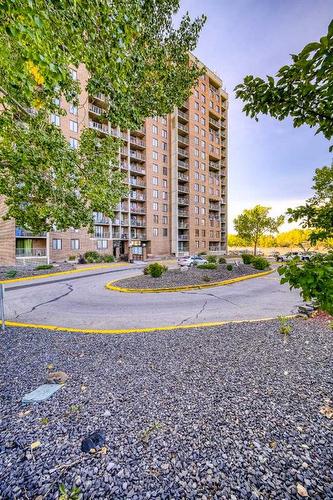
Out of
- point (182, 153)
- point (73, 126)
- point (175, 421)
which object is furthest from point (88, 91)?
point (182, 153)

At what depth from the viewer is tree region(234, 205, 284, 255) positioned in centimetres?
4269

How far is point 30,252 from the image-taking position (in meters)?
29.5

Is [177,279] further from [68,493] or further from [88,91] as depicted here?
[68,493]

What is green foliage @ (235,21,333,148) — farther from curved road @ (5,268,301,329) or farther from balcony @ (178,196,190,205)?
balcony @ (178,196,190,205)

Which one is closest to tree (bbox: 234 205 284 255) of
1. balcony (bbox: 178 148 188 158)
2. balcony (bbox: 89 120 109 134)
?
balcony (bbox: 178 148 188 158)

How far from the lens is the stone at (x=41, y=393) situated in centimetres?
303

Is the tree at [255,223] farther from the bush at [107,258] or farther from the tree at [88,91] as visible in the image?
the tree at [88,91]

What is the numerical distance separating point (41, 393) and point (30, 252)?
31.1 metres

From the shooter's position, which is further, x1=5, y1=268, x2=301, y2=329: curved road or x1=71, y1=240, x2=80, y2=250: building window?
x1=71, y1=240, x2=80, y2=250: building window

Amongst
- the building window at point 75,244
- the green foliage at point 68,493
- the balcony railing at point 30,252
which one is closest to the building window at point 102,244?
the building window at point 75,244

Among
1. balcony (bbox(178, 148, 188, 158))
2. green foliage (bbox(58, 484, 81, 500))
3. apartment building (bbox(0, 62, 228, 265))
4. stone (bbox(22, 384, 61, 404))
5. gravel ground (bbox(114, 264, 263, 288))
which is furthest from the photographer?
balcony (bbox(178, 148, 188, 158))

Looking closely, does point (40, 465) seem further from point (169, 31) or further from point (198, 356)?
point (169, 31)

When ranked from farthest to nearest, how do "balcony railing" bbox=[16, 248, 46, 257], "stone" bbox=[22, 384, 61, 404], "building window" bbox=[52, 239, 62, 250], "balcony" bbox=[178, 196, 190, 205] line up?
"balcony" bbox=[178, 196, 190, 205]
"building window" bbox=[52, 239, 62, 250]
"balcony railing" bbox=[16, 248, 46, 257]
"stone" bbox=[22, 384, 61, 404]

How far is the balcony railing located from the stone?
3037cm
